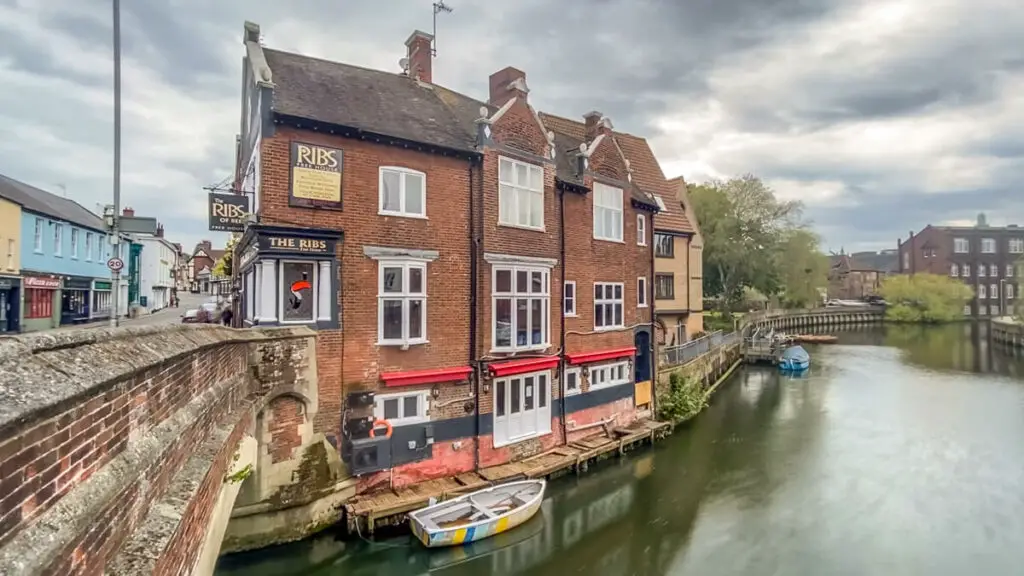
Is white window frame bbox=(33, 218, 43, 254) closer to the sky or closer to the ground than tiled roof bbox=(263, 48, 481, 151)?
closer to the ground

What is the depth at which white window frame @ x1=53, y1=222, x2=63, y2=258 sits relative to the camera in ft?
93.5

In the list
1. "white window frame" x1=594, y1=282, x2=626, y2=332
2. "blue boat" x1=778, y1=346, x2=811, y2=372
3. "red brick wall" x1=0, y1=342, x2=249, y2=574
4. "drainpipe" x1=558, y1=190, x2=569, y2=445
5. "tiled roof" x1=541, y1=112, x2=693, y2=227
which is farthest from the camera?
"blue boat" x1=778, y1=346, x2=811, y2=372

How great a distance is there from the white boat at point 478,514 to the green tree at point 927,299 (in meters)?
82.8

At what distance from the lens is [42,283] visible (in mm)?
26922

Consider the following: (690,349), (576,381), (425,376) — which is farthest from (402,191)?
(690,349)

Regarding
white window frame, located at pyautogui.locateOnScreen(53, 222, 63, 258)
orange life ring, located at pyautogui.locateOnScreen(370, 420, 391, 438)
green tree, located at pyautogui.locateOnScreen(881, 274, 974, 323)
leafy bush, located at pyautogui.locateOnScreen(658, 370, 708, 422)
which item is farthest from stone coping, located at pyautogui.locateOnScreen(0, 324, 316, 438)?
green tree, located at pyautogui.locateOnScreen(881, 274, 974, 323)

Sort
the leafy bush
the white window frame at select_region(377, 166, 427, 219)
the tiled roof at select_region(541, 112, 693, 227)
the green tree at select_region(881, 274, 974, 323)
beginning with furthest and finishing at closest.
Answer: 1. the green tree at select_region(881, 274, 974, 323)
2. the tiled roof at select_region(541, 112, 693, 227)
3. the leafy bush
4. the white window frame at select_region(377, 166, 427, 219)

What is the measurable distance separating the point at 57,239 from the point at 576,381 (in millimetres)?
30132

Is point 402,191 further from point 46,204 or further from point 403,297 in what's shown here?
point 46,204

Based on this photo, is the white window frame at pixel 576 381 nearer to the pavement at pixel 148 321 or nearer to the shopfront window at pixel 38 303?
the pavement at pixel 148 321

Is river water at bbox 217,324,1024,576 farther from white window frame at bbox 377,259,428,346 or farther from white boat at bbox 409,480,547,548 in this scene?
white window frame at bbox 377,259,428,346

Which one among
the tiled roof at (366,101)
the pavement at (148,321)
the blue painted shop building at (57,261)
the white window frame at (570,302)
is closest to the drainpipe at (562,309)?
the white window frame at (570,302)

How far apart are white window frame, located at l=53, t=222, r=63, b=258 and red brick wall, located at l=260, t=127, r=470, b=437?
25.5 meters

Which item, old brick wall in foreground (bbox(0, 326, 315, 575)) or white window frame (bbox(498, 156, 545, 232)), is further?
white window frame (bbox(498, 156, 545, 232))
